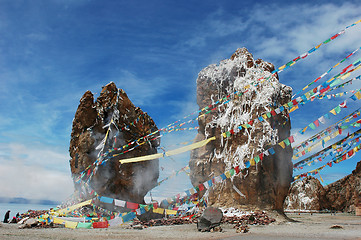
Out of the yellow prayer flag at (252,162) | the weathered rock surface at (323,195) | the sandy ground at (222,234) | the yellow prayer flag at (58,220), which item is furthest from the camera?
the weathered rock surface at (323,195)

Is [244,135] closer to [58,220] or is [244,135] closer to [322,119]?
[322,119]

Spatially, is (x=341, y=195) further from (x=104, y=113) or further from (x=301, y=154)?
(x=104, y=113)

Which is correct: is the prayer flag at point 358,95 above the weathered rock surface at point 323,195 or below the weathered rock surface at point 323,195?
above

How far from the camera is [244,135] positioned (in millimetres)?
11477

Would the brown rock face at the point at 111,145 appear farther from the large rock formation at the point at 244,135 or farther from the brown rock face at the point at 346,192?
the brown rock face at the point at 346,192

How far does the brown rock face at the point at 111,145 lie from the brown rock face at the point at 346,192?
15368 millimetres

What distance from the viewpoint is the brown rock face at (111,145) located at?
49.5 feet

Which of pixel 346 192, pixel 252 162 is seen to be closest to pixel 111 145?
pixel 252 162

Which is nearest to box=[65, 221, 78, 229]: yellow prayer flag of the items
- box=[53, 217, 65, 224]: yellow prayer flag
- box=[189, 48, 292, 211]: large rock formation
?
box=[53, 217, 65, 224]: yellow prayer flag

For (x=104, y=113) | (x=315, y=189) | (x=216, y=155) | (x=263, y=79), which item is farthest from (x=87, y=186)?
(x=315, y=189)

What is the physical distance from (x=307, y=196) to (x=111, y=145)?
1809 cm

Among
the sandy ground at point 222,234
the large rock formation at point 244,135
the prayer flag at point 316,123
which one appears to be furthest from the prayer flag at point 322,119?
the sandy ground at point 222,234

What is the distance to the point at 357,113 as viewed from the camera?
1097 cm

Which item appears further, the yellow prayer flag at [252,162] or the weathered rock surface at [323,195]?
the weathered rock surface at [323,195]
